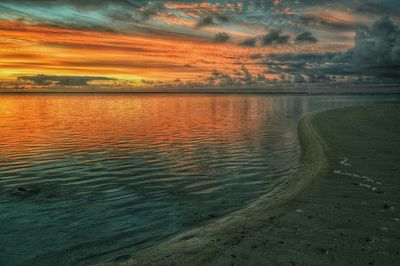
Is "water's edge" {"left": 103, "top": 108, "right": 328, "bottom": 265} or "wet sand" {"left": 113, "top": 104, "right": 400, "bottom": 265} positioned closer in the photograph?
"wet sand" {"left": 113, "top": 104, "right": 400, "bottom": 265}

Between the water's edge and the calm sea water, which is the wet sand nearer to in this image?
the water's edge

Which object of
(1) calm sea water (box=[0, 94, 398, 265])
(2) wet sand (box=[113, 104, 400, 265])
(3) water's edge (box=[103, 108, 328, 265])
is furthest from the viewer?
(1) calm sea water (box=[0, 94, 398, 265])

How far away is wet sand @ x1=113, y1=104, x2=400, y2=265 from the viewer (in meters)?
5.79

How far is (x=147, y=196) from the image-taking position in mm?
11406

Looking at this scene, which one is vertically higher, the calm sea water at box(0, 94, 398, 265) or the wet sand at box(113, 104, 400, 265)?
the wet sand at box(113, 104, 400, 265)

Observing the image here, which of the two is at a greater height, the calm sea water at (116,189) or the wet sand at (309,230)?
the wet sand at (309,230)

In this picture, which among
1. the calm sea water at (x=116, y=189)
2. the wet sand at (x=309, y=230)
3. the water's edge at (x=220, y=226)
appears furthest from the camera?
the calm sea water at (x=116, y=189)

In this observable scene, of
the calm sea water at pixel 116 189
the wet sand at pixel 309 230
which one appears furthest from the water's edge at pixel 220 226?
the calm sea water at pixel 116 189

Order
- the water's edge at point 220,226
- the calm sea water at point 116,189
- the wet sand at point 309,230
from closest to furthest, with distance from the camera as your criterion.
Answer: the wet sand at point 309,230 → the water's edge at point 220,226 → the calm sea water at point 116,189

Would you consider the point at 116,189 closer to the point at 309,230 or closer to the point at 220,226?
the point at 220,226

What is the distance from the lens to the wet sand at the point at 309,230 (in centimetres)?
579

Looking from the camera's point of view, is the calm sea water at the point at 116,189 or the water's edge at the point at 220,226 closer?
the water's edge at the point at 220,226

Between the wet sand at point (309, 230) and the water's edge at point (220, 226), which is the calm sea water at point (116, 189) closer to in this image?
the water's edge at point (220, 226)

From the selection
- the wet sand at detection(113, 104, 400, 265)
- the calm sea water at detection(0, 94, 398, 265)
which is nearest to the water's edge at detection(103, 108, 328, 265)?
the wet sand at detection(113, 104, 400, 265)
